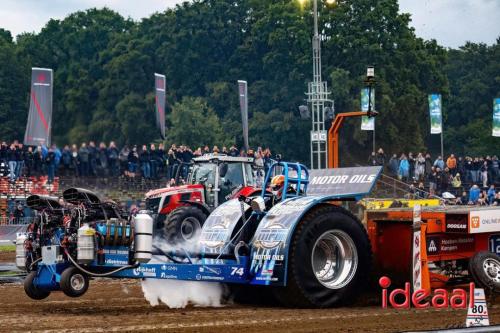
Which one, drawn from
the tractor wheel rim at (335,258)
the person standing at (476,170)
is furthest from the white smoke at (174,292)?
the person standing at (476,170)

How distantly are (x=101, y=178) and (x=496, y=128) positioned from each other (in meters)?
22.9

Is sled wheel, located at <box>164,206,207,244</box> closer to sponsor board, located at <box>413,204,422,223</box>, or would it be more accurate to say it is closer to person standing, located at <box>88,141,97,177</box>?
sponsor board, located at <box>413,204,422,223</box>

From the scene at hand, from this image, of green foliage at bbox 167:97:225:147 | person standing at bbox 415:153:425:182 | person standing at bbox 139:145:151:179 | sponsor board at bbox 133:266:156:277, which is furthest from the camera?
green foliage at bbox 167:97:225:147

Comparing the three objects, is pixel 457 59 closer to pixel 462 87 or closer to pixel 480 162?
pixel 462 87

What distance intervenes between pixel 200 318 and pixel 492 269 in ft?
13.3

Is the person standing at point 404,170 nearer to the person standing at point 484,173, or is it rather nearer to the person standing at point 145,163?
the person standing at point 484,173

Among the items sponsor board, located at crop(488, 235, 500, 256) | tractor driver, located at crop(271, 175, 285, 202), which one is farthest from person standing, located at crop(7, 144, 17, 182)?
sponsor board, located at crop(488, 235, 500, 256)

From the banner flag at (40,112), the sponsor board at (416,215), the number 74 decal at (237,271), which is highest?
the banner flag at (40,112)

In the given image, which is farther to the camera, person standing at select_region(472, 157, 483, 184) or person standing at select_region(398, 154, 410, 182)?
person standing at select_region(472, 157, 483, 184)

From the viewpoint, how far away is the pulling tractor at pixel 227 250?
10828mm

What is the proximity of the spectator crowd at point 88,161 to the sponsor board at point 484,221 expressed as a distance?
16.5m

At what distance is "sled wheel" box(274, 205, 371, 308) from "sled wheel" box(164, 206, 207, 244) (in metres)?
6.85

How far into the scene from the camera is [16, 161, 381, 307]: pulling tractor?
426 inches

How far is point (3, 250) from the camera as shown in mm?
25031
